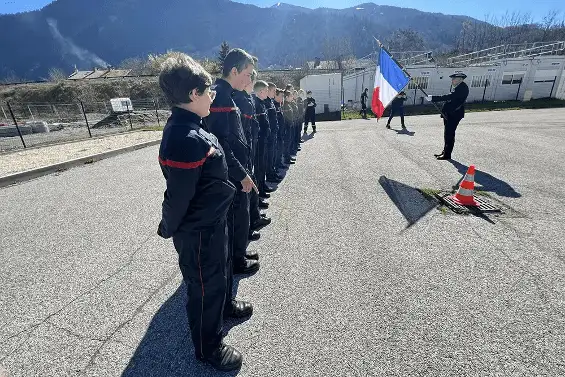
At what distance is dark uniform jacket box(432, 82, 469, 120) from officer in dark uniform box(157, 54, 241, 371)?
691 centimetres

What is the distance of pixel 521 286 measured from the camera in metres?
2.75

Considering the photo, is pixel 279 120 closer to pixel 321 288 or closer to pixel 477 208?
pixel 477 208

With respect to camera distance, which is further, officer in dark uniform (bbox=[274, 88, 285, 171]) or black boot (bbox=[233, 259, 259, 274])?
officer in dark uniform (bbox=[274, 88, 285, 171])

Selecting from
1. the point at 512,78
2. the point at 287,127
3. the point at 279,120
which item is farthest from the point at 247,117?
the point at 512,78

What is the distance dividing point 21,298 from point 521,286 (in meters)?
4.86

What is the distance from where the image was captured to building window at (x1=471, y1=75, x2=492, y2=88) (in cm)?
2667

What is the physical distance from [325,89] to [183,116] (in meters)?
25.0

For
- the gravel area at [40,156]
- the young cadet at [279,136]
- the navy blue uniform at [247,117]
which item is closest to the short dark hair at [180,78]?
the navy blue uniform at [247,117]

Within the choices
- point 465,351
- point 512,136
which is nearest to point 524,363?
point 465,351

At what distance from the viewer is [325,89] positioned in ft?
82.2

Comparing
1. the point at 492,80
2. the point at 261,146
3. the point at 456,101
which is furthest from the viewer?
the point at 492,80

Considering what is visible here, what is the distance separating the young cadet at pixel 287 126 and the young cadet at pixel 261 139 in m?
2.18

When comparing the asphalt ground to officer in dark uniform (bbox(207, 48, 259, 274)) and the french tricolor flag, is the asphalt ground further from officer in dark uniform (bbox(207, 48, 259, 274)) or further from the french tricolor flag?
the french tricolor flag

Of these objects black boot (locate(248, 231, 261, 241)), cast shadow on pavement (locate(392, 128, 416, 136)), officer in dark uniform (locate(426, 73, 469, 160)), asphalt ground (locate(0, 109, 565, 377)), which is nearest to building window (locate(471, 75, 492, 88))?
cast shadow on pavement (locate(392, 128, 416, 136))
